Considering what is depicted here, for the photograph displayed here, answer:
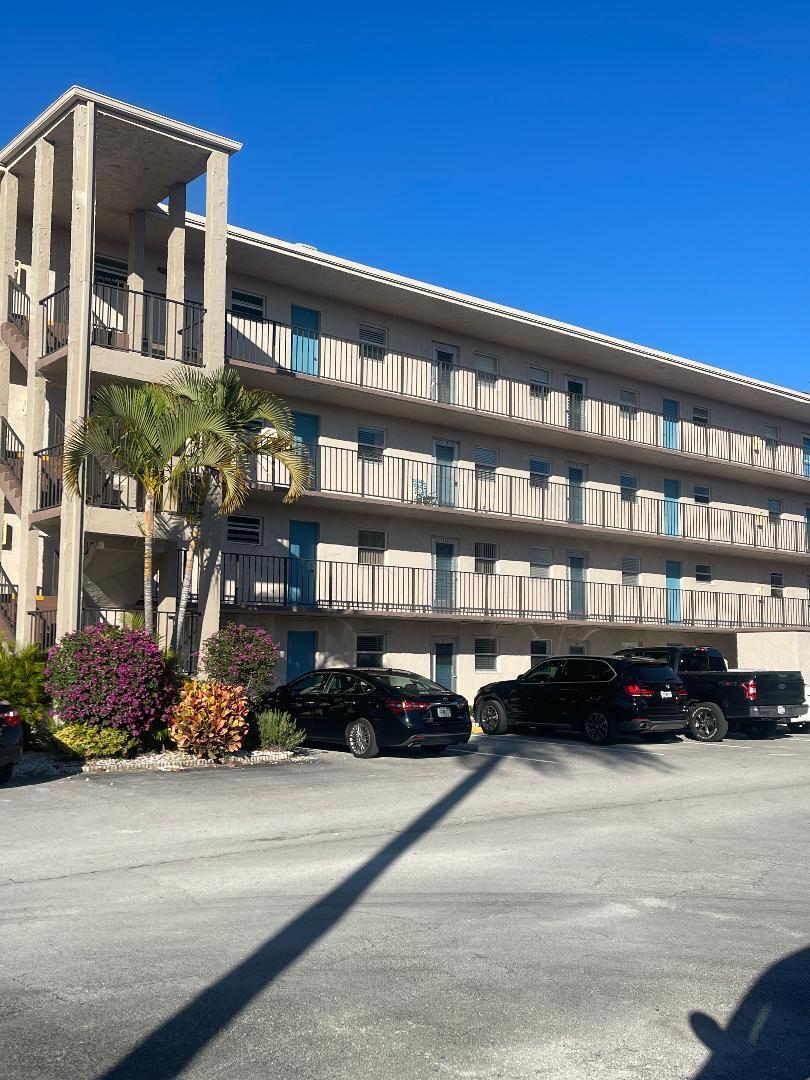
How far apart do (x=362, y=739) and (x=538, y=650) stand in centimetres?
1435

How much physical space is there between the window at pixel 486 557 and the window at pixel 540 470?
2463 millimetres

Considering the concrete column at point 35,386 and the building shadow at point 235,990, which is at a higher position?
the concrete column at point 35,386

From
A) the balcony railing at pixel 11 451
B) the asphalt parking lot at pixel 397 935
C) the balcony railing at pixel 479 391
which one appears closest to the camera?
the asphalt parking lot at pixel 397 935

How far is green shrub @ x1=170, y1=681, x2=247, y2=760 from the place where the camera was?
55.6 ft

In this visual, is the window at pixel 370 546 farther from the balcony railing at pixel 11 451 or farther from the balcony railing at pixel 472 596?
the balcony railing at pixel 11 451

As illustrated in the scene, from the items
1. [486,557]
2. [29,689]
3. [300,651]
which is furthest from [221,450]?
[486,557]

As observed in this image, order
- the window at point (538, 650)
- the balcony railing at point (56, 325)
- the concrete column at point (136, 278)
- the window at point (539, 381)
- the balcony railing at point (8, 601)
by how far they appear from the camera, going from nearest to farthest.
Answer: the balcony railing at point (56, 325), the balcony railing at point (8, 601), the concrete column at point (136, 278), the window at point (539, 381), the window at point (538, 650)

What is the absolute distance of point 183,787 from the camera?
1466 centimetres

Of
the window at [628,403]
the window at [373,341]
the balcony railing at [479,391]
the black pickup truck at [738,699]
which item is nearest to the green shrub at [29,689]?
the balcony railing at [479,391]

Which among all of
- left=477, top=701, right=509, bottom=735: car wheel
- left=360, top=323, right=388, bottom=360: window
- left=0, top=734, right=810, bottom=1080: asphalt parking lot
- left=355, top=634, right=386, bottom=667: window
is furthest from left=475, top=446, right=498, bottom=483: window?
left=0, top=734, right=810, bottom=1080: asphalt parking lot

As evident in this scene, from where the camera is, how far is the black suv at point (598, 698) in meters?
20.8

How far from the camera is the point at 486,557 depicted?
30.8m

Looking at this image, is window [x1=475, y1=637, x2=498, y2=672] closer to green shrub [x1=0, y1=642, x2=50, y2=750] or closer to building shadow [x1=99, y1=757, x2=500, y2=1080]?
green shrub [x1=0, y1=642, x2=50, y2=750]

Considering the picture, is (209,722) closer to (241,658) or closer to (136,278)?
(241,658)
